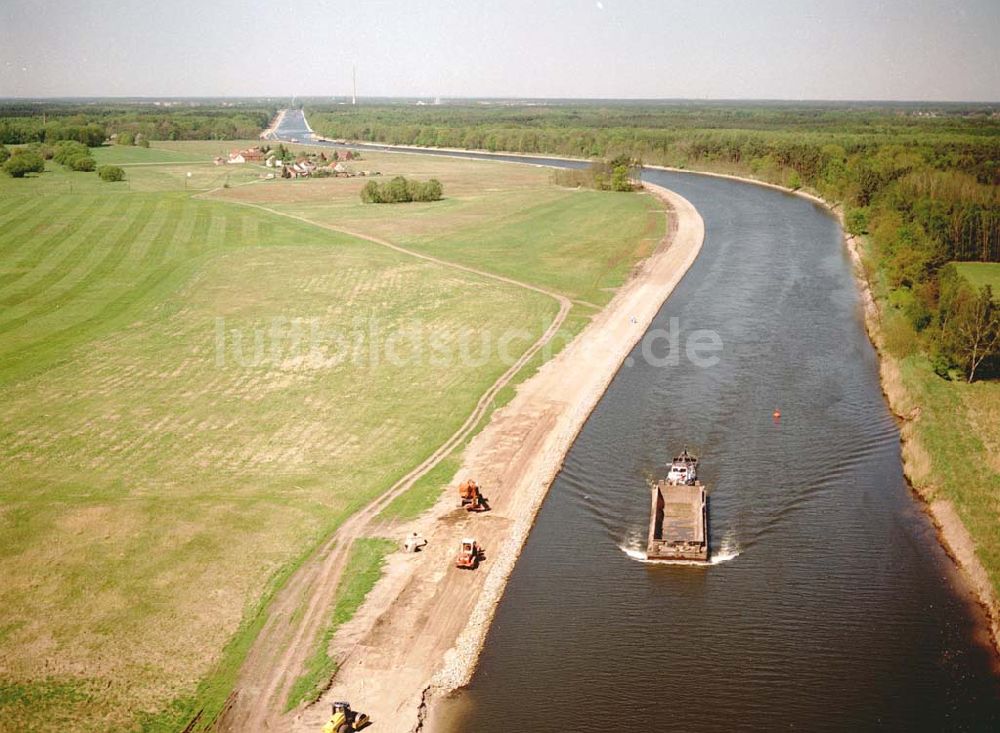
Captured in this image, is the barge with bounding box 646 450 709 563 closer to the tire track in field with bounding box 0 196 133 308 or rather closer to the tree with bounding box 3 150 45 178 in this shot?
the tire track in field with bounding box 0 196 133 308

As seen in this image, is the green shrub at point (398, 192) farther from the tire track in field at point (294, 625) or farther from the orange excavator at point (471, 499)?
the orange excavator at point (471, 499)

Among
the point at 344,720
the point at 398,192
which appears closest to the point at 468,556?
the point at 344,720

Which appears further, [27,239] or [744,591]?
[27,239]

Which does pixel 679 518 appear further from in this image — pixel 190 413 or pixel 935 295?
pixel 935 295

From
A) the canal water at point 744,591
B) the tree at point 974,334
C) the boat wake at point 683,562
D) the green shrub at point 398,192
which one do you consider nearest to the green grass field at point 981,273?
the tree at point 974,334

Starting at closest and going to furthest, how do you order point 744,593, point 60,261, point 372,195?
point 744,593, point 60,261, point 372,195

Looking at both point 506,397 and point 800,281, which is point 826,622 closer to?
point 506,397
